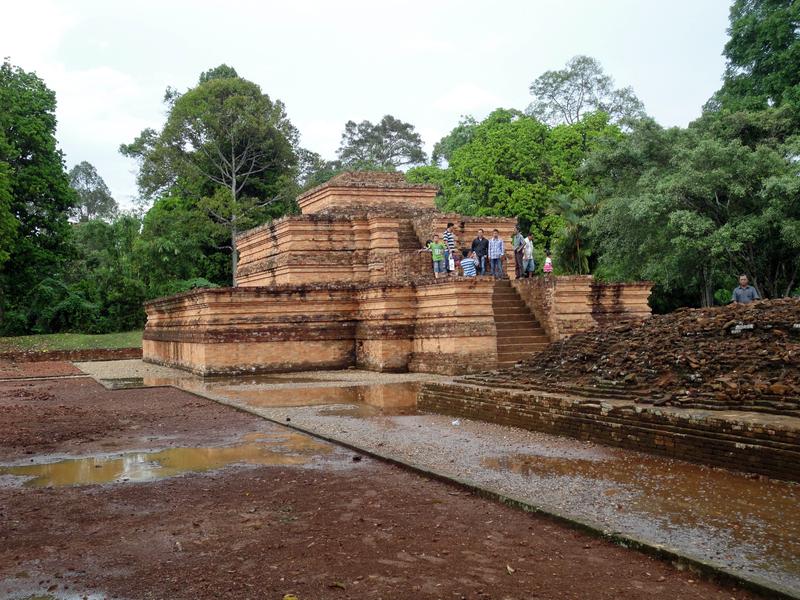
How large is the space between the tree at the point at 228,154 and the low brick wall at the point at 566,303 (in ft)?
80.1

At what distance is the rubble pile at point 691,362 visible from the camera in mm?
6828

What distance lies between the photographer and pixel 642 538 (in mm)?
4227

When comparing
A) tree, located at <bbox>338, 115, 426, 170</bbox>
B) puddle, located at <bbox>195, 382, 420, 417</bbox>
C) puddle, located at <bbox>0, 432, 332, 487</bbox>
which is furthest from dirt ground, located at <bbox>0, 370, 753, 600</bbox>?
tree, located at <bbox>338, 115, 426, 170</bbox>

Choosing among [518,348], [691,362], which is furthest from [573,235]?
[691,362]

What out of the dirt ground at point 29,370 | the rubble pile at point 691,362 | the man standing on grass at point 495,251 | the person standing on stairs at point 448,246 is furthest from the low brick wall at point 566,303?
the dirt ground at point 29,370

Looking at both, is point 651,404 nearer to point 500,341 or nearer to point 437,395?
point 437,395

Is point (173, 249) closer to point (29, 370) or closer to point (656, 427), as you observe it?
point (29, 370)

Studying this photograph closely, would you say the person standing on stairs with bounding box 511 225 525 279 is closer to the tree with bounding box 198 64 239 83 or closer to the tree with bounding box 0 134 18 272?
the tree with bounding box 0 134 18 272

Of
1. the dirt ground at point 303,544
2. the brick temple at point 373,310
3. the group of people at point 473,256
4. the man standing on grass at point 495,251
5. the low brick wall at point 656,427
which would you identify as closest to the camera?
the dirt ground at point 303,544

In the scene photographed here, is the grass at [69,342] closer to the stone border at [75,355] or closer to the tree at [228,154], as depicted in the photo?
the stone border at [75,355]

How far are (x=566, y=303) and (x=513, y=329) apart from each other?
1.27 meters

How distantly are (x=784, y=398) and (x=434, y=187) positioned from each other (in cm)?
1716

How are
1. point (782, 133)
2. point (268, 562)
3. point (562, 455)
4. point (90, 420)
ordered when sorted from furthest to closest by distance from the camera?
point (782, 133), point (90, 420), point (562, 455), point (268, 562)

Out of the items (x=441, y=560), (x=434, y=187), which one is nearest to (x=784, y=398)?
(x=441, y=560)
